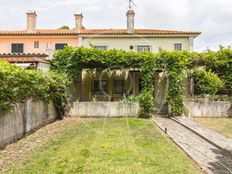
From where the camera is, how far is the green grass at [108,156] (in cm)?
772

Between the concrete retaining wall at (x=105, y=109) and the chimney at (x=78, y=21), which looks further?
the chimney at (x=78, y=21)

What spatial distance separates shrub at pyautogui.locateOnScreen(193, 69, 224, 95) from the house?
2.85 metres

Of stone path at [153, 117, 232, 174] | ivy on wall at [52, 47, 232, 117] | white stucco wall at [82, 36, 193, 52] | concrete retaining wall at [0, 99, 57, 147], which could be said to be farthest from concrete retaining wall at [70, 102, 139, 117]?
white stucco wall at [82, 36, 193, 52]

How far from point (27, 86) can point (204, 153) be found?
8.01 meters

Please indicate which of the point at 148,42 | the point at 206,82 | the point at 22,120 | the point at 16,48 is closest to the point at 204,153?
the point at 22,120

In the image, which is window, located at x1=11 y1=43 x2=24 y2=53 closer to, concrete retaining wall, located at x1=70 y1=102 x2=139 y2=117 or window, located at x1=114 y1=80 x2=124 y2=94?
window, located at x1=114 y1=80 x2=124 y2=94

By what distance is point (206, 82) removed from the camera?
22.7 m

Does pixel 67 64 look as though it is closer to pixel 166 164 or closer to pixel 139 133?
pixel 139 133

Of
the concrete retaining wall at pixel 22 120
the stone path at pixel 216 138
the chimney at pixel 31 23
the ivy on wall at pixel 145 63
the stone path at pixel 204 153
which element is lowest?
the stone path at pixel 204 153

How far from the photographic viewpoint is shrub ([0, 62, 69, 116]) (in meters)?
10.2

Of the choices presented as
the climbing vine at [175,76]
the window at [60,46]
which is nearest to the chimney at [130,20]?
the window at [60,46]

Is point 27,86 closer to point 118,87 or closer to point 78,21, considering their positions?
point 118,87

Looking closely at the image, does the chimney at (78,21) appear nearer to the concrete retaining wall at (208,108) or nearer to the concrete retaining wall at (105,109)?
the concrete retaining wall at (105,109)

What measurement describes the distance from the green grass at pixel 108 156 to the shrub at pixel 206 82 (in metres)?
10.7
